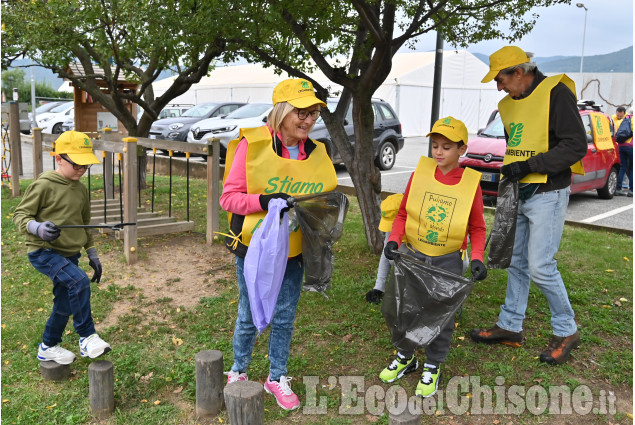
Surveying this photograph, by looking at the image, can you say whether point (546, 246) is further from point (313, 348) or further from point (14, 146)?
point (14, 146)

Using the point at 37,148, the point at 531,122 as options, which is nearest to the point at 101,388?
the point at 531,122

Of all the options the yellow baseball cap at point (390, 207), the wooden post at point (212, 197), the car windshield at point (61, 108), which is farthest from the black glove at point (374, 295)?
the car windshield at point (61, 108)

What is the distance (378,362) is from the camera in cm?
389

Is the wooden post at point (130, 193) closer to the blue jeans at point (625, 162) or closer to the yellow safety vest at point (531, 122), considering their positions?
the yellow safety vest at point (531, 122)

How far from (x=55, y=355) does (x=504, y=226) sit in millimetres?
3065

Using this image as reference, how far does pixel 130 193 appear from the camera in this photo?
602 centimetres

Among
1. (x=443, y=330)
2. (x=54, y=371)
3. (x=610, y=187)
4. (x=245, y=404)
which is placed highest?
(x=610, y=187)

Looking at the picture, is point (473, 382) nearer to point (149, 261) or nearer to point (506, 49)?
point (506, 49)

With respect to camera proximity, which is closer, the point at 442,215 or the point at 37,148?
the point at 442,215

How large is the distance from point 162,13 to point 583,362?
A: 465 cm

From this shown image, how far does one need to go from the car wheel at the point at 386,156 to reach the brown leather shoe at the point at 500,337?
953cm

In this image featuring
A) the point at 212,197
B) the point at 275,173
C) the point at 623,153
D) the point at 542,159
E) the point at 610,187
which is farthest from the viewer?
the point at 623,153

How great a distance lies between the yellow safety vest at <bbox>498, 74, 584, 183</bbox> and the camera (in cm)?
358

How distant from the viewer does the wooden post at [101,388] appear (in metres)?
3.25
